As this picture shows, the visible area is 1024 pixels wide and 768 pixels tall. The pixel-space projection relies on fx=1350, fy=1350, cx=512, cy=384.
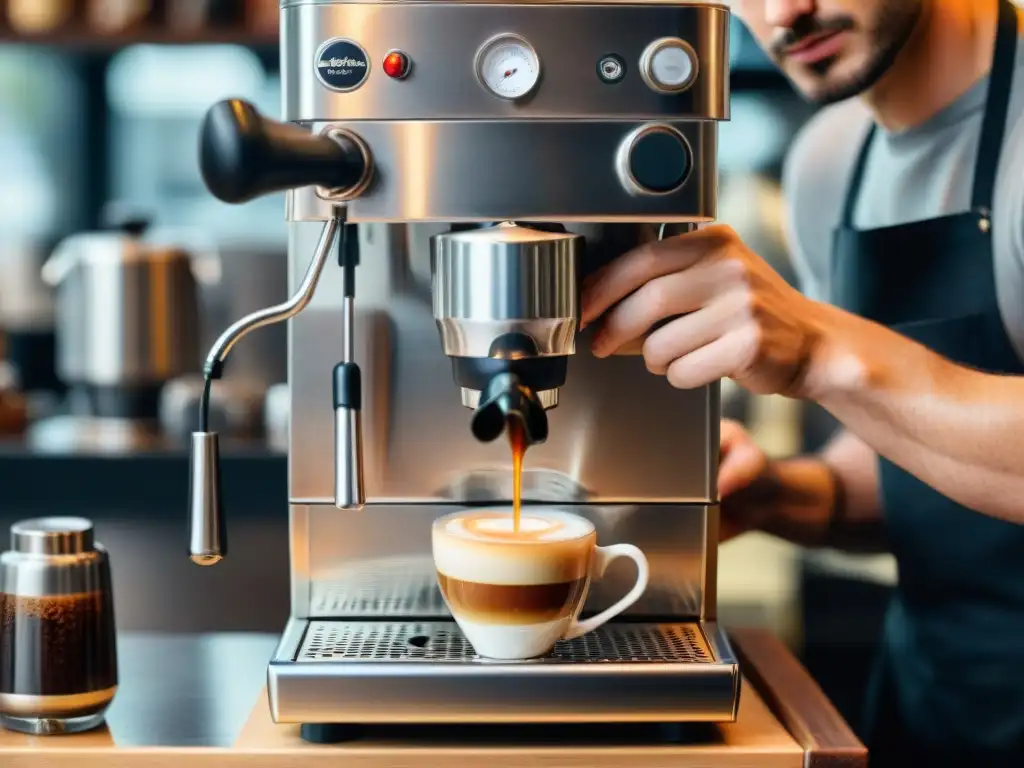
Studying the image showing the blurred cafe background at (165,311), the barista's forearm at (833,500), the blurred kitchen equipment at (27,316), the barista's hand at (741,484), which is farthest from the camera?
the blurred kitchen equipment at (27,316)

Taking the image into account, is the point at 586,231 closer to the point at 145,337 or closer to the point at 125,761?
the point at 125,761

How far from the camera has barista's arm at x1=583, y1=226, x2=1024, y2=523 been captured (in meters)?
0.95

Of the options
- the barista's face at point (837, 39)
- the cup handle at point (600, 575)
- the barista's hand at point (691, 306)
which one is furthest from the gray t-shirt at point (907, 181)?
the cup handle at point (600, 575)

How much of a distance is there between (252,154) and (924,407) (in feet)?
1.90

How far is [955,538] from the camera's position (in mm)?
1361

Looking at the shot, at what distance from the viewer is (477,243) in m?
0.87

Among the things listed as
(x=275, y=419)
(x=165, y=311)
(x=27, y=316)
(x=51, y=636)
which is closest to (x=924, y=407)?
(x=51, y=636)

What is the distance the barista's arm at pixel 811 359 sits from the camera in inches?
37.4

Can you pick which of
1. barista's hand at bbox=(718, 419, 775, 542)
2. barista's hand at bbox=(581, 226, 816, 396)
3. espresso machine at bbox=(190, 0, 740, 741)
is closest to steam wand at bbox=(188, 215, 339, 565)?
espresso machine at bbox=(190, 0, 740, 741)

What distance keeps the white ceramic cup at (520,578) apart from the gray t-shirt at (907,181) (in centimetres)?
57

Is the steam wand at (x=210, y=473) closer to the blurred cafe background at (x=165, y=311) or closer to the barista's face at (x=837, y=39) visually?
the barista's face at (x=837, y=39)

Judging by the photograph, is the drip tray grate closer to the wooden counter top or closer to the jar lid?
the wooden counter top

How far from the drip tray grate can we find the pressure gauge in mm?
389

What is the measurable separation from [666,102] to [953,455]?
419 millimetres
